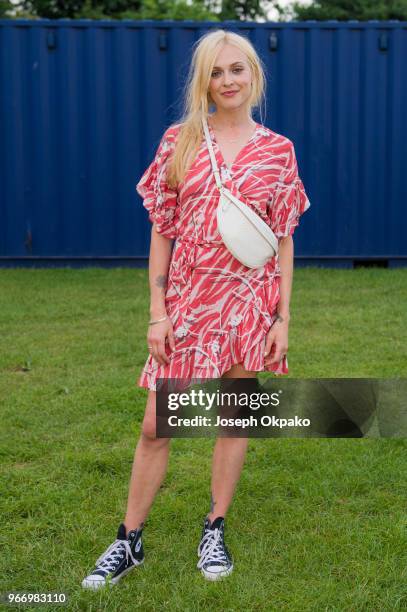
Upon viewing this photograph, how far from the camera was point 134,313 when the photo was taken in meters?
7.05

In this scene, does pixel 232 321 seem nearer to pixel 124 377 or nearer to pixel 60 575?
pixel 60 575

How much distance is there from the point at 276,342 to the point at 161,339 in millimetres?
385

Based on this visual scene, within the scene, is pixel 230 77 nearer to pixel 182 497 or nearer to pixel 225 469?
pixel 225 469

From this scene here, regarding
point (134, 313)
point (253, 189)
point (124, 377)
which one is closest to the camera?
point (253, 189)

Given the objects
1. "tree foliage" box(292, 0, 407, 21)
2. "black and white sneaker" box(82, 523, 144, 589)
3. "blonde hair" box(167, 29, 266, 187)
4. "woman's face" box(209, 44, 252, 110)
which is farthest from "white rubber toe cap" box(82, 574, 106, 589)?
"tree foliage" box(292, 0, 407, 21)

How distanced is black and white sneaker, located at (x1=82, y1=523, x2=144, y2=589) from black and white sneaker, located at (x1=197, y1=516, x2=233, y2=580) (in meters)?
0.22

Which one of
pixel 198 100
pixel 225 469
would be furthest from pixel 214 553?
pixel 198 100

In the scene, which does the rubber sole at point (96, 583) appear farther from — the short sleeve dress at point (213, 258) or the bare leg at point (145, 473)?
the short sleeve dress at point (213, 258)

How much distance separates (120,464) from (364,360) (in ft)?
7.33

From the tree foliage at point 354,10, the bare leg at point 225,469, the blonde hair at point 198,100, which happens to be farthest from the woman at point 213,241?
the tree foliage at point 354,10

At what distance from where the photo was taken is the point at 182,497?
3467 millimetres

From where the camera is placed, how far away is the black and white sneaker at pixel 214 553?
2.83m

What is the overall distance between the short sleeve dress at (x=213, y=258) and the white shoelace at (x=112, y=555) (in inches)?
23.0

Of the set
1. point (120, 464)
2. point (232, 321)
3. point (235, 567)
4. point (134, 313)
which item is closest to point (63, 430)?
point (120, 464)
